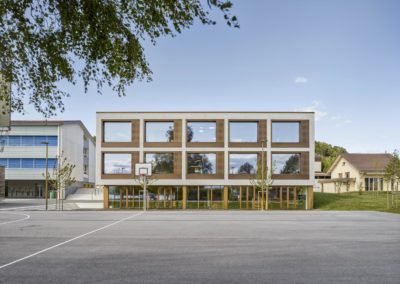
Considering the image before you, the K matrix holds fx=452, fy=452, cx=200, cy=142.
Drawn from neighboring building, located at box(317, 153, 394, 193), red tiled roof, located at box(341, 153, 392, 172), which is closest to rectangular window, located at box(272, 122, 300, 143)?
neighboring building, located at box(317, 153, 394, 193)

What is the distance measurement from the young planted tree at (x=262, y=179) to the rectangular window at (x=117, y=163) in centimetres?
1260

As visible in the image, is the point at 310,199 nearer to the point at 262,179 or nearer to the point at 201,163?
the point at 262,179

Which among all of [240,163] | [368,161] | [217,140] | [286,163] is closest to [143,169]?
[217,140]

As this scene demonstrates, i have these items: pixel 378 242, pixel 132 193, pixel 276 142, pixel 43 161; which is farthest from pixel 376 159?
pixel 378 242

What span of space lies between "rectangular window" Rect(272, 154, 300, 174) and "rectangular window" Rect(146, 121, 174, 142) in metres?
10.8

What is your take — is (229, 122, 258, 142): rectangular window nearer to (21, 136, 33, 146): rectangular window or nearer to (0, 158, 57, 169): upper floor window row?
(0, 158, 57, 169): upper floor window row

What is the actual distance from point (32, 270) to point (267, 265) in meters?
5.38

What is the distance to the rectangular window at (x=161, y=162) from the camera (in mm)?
45719

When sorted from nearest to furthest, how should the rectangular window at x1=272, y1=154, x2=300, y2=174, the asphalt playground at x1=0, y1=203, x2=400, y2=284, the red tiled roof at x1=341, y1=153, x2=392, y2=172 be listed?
the asphalt playground at x1=0, y1=203, x2=400, y2=284, the rectangular window at x1=272, y1=154, x2=300, y2=174, the red tiled roof at x1=341, y1=153, x2=392, y2=172

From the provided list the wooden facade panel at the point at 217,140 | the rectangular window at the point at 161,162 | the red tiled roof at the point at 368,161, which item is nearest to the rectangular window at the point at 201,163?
the wooden facade panel at the point at 217,140

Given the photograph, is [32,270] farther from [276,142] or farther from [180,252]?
[276,142]

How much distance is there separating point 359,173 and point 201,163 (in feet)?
97.8

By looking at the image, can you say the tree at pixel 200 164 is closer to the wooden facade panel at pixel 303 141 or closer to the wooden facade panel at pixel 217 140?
the wooden facade panel at pixel 217 140

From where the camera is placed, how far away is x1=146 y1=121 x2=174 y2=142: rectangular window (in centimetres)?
4603
